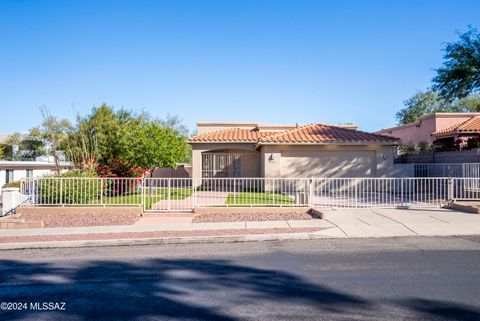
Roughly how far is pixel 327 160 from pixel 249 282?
52.6 ft

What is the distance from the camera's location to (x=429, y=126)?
29.8 m

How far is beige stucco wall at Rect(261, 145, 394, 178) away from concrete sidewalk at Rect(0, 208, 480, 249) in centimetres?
854

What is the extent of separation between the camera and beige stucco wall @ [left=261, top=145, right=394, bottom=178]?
69.8ft

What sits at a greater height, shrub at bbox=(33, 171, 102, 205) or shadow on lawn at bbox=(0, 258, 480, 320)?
shrub at bbox=(33, 171, 102, 205)

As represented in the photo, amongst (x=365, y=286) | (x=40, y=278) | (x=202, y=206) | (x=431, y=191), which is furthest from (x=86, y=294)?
(x=431, y=191)

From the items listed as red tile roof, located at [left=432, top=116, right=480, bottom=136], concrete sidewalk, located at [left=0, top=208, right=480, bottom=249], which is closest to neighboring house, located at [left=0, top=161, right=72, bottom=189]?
concrete sidewalk, located at [left=0, top=208, right=480, bottom=249]

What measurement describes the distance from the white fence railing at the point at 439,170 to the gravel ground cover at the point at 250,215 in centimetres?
906

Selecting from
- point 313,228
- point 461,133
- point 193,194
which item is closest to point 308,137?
point 193,194

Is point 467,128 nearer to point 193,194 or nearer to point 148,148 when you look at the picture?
point 193,194

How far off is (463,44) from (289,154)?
10.9 metres

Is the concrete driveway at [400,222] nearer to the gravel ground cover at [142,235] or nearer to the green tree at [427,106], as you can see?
the gravel ground cover at [142,235]

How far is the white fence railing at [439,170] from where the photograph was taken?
17.6 metres

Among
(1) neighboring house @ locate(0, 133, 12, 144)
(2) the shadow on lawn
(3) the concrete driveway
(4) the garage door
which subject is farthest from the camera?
(1) neighboring house @ locate(0, 133, 12, 144)

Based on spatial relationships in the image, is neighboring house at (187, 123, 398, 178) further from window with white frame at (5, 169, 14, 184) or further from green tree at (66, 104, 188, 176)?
window with white frame at (5, 169, 14, 184)
